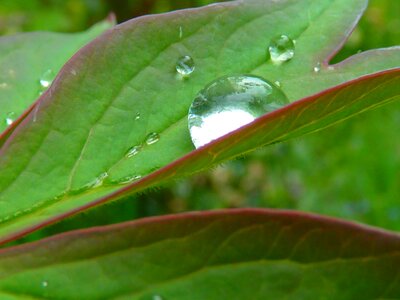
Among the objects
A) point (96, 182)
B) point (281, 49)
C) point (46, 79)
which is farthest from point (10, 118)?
point (281, 49)

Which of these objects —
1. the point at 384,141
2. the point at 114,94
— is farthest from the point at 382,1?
the point at 114,94

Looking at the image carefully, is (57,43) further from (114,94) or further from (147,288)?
(147,288)

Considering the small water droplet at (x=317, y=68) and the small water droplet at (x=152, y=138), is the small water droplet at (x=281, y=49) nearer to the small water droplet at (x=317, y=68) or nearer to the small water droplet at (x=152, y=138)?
the small water droplet at (x=317, y=68)

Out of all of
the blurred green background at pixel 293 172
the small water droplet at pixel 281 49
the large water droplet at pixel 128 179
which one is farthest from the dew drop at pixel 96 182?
the blurred green background at pixel 293 172

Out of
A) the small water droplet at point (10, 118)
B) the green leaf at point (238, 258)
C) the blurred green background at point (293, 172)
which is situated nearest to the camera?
the green leaf at point (238, 258)

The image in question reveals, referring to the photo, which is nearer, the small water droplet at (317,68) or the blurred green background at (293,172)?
the small water droplet at (317,68)

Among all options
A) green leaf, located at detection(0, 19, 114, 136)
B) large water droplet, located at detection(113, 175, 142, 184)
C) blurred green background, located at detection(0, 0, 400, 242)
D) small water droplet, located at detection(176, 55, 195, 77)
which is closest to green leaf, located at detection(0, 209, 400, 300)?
large water droplet, located at detection(113, 175, 142, 184)
